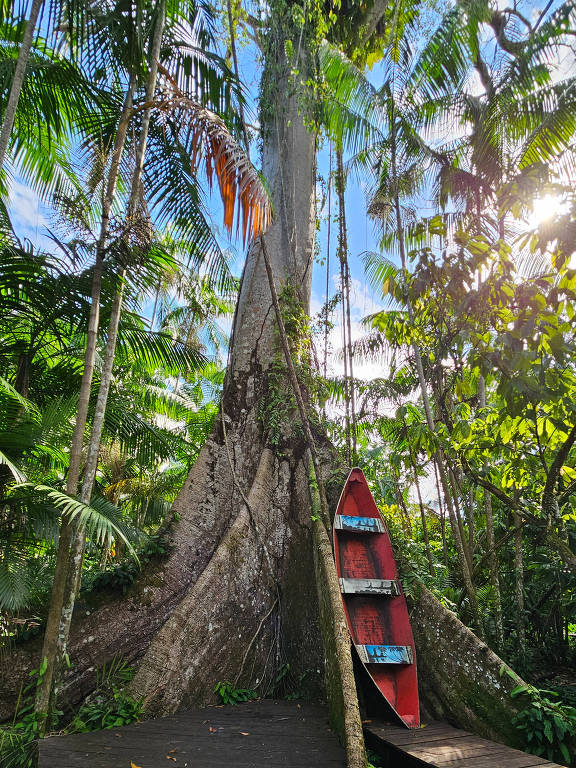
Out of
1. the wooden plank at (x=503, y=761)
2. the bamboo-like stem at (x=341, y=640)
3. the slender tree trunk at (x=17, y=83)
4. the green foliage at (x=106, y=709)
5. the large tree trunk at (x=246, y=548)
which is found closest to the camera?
the bamboo-like stem at (x=341, y=640)

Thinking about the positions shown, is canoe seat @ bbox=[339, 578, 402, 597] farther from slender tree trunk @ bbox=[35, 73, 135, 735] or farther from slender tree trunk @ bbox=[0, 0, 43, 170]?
slender tree trunk @ bbox=[0, 0, 43, 170]

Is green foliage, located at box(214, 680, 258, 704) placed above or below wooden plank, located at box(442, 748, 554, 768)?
above

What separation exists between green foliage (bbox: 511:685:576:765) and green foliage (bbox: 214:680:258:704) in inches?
70.9

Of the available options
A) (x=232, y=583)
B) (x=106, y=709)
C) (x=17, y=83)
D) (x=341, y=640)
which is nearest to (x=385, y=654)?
(x=341, y=640)

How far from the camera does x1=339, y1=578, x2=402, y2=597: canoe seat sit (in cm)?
370

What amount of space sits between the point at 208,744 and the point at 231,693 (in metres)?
0.91

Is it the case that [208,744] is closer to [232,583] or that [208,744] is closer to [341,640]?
[341,640]

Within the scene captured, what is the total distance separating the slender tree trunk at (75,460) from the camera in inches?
115

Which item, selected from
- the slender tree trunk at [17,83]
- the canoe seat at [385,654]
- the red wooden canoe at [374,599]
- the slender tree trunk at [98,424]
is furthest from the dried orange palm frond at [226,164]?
the canoe seat at [385,654]

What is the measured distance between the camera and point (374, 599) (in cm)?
387

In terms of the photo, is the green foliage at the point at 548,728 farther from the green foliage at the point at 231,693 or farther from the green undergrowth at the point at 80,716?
the green undergrowth at the point at 80,716

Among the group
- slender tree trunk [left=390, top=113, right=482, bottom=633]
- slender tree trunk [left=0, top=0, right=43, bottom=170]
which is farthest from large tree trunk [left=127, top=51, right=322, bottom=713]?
slender tree trunk [left=0, top=0, right=43, bottom=170]

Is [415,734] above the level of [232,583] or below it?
below

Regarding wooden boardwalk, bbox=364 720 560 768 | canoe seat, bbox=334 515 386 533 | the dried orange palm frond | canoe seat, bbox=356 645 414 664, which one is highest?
the dried orange palm frond
